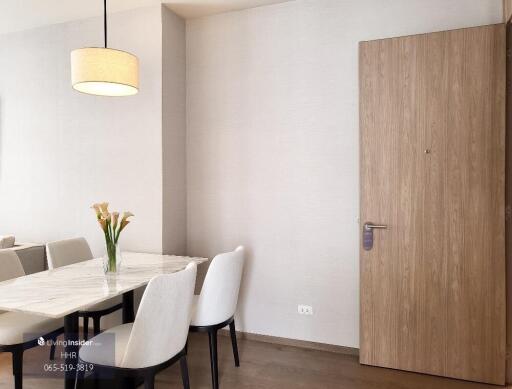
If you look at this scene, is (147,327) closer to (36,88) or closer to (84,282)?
(84,282)

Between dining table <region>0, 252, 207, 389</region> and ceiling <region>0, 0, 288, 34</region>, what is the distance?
1994 mm

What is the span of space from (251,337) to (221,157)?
148 cm

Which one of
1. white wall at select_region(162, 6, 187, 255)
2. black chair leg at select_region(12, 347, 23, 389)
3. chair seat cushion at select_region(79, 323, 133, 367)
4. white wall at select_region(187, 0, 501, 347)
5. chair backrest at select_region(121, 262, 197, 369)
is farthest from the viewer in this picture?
white wall at select_region(162, 6, 187, 255)

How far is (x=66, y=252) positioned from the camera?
297 centimetres

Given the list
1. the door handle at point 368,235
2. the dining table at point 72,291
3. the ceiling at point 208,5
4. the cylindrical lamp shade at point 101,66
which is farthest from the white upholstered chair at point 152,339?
the ceiling at point 208,5

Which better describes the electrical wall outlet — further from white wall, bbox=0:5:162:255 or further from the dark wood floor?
white wall, bbox=0:5:162:255

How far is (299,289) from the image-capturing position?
3.17 metres

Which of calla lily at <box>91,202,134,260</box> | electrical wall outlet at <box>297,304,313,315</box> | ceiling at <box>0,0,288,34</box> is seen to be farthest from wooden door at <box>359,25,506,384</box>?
calla lily at <box>91,202,134,260</box>

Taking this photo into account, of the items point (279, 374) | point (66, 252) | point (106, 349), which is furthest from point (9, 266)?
point (279, 374)

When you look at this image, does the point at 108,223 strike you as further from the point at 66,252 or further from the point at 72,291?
the point at 66,252

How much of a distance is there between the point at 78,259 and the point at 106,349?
1270mm

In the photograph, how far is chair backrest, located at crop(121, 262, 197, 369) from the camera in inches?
70.7

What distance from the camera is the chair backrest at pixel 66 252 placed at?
9.27 feet

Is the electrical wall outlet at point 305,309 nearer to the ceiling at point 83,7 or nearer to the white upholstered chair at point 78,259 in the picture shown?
the white upholstered chair at point 78,259
